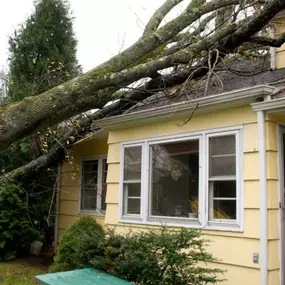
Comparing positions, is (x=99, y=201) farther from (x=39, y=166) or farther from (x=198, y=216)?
(x=198, y=216)

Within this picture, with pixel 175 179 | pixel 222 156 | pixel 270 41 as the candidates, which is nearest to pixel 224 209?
pixel 222 156

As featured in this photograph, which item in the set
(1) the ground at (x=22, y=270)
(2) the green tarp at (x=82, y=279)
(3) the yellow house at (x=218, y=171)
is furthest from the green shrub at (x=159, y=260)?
(1) the ground at (x=22, y=270)

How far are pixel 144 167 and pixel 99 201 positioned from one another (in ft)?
10.5

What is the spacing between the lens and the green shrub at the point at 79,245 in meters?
5.34

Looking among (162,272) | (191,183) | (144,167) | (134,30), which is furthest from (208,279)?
(134,30)

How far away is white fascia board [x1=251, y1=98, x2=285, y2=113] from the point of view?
4.91 meters

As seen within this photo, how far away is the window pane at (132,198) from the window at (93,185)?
234 centimetres

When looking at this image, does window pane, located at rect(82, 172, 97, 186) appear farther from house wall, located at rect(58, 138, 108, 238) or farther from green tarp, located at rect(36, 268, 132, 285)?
green tarp, located at rect(36, 268, 132, 285)

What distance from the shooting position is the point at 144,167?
6867 mm

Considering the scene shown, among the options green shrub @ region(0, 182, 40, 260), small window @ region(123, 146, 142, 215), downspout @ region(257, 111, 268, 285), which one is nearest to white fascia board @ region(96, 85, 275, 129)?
downspout @ region(257, 111, 268, 285)

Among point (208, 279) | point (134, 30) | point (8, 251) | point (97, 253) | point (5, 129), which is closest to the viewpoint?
point (208, 279)

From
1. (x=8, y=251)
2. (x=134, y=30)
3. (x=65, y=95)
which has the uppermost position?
(x=134, y=30)

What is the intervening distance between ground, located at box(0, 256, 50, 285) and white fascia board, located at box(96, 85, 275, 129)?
346 cm

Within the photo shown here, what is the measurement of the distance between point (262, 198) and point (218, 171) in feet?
2.84
